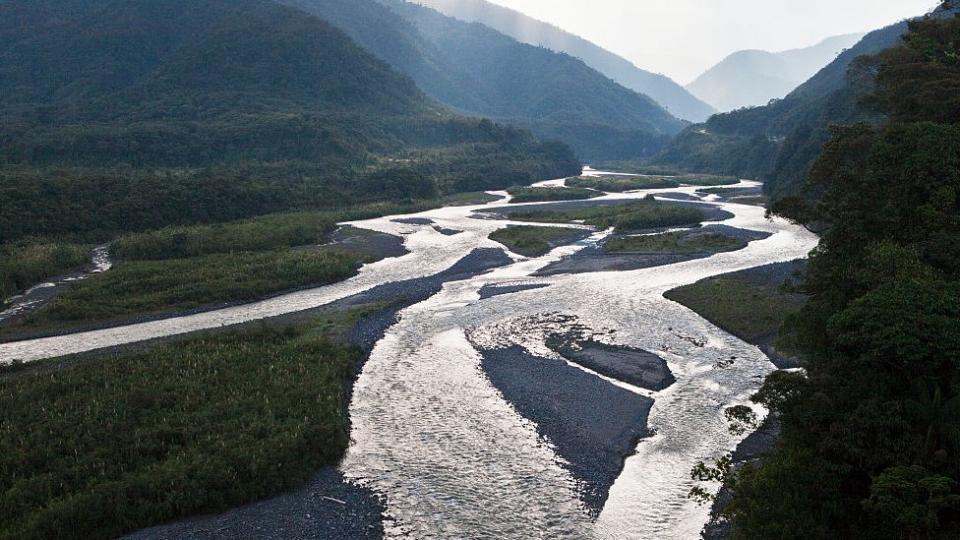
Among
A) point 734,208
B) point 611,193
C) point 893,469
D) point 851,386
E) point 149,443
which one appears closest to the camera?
point 893,469

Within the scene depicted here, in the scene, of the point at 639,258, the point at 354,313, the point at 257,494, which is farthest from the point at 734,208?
the point at 257,494

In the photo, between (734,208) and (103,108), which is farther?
(103,108)

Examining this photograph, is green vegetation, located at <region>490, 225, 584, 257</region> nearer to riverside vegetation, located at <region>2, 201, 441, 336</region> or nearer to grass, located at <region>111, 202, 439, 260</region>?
riverside vegetation, located at <region>2, 201, 441, 336</region>

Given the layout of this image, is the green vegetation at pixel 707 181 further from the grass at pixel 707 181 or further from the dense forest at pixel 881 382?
the dense forest at pixel 881 382

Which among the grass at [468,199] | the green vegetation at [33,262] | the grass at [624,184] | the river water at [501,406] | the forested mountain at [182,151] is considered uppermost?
the forested mountain at [182,151]

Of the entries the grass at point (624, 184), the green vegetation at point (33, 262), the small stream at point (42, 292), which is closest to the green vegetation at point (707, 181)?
the grass at point (624, 184)

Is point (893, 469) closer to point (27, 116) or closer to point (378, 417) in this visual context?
point (378, 417)
